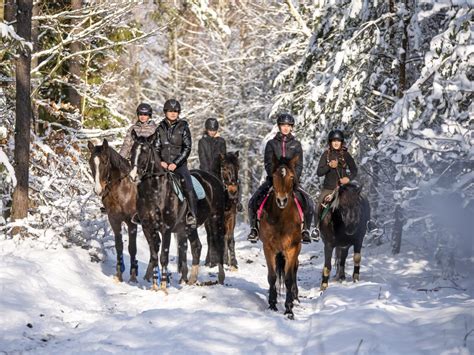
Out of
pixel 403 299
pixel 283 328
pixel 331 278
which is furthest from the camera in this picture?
pixel 331 278

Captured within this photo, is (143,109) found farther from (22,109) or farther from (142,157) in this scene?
(22,109)

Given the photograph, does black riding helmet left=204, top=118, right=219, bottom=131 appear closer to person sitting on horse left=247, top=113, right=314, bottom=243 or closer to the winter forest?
the winter forest

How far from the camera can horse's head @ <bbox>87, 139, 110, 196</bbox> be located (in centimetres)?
1120

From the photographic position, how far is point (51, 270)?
34.0 feet

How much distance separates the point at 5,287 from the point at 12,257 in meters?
1.80

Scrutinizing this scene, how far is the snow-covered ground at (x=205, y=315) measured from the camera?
6.33 metres

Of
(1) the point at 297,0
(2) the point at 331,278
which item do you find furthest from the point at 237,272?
(1) the point at 297,0

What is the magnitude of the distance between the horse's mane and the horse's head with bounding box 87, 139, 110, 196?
0.36 feet

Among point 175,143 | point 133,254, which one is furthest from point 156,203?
point 133,254

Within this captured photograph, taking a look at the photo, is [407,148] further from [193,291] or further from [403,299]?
[193,291]

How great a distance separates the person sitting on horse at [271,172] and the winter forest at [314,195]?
116cm

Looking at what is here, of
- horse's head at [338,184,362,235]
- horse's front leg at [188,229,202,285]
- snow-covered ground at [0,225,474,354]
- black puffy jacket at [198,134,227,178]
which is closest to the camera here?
snow-covered ground at [0,225,474,354]

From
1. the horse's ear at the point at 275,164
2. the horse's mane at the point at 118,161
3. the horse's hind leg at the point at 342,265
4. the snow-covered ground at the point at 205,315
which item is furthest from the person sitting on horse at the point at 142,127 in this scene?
the horse's hind leg at the point at 342,265

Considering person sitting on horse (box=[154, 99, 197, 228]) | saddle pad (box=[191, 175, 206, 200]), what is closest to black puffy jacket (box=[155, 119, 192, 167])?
person sitting on horse (box=[154, 99, 197, 228])
